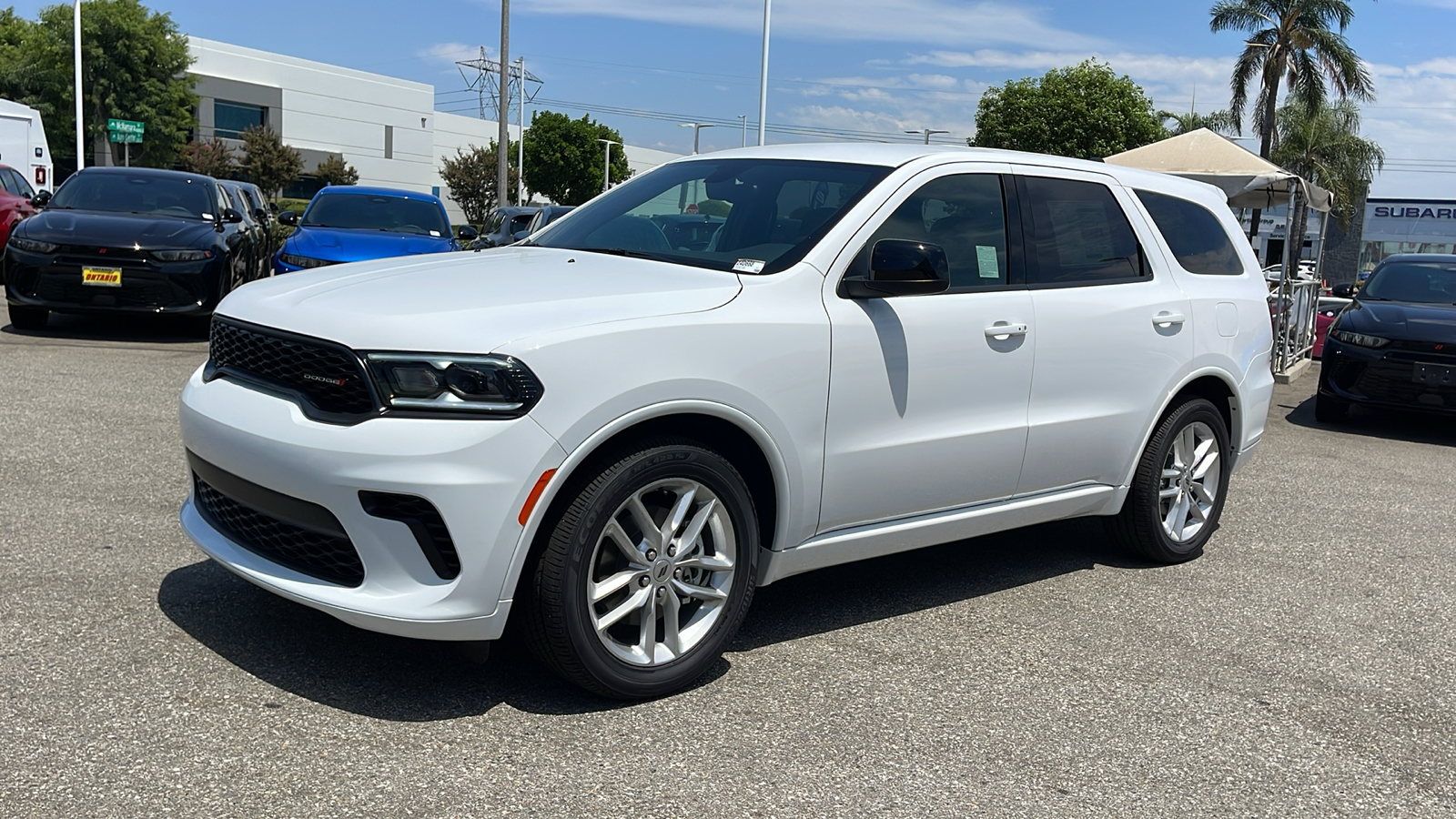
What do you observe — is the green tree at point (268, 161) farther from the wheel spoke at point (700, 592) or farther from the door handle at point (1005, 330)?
the wheel spoke at point (700, 592)

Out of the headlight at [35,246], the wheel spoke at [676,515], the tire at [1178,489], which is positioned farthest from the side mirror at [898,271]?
the headlight at [35,246]

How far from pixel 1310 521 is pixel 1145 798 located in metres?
4.14

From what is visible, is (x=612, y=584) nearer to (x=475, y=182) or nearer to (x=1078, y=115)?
(x=1078, y=115)

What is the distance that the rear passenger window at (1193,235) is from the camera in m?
5.55

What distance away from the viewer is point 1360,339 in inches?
420

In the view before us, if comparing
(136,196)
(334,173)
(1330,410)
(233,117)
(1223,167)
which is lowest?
(1330,410)

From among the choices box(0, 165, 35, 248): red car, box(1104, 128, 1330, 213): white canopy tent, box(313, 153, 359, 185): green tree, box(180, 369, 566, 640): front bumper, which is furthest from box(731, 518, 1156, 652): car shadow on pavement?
box(313, 153, 359, 185): green tree

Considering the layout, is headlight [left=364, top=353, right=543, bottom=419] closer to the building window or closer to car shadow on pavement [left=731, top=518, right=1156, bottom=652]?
car shadow on pavement [left=731, top=518, right=1156, bottom=652]

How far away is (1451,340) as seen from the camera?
10078 millimetres

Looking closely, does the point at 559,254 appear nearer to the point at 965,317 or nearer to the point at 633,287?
the point at 633,287

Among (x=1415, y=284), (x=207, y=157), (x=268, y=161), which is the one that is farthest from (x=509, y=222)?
(x=268, y=161)

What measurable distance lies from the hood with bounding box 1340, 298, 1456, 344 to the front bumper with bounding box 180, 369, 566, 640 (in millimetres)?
9300

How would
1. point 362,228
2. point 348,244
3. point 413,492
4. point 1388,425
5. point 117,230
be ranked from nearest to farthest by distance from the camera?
1. point 413,492
2. point 117,230
3. point 1388,425
4. point 348,244
5. point 362,228

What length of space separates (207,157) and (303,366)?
5998cm
